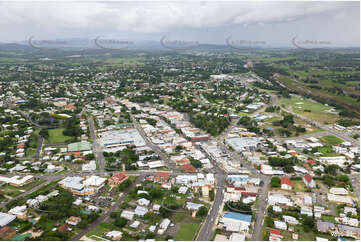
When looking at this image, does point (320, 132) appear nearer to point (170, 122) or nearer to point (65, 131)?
point (170, 122)

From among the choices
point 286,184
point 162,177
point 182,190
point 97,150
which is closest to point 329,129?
point 286,184

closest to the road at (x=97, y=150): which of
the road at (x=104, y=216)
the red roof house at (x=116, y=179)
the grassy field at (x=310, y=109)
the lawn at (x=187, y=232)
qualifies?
the red roof house at (x=116, y=179)

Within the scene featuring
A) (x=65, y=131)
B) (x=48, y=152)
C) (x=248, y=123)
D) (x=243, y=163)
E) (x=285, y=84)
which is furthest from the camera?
(x=285, y=84)

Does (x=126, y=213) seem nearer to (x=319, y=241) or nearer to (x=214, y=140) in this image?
(x=319, y=241)

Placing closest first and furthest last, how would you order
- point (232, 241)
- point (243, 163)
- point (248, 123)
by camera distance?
1. point (232, 241)
2. point (243, 163)
3. point (248, 123)

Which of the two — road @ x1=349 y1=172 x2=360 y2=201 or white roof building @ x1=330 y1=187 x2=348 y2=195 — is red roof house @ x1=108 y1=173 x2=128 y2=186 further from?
road @ x1=349 y1=172 x2=360 y2=201

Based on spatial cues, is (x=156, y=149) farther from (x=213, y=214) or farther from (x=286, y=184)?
(x=286, y=184)

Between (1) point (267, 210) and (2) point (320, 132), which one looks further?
(2) point (320, 132)

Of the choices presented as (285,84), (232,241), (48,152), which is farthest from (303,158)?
(285,84)
